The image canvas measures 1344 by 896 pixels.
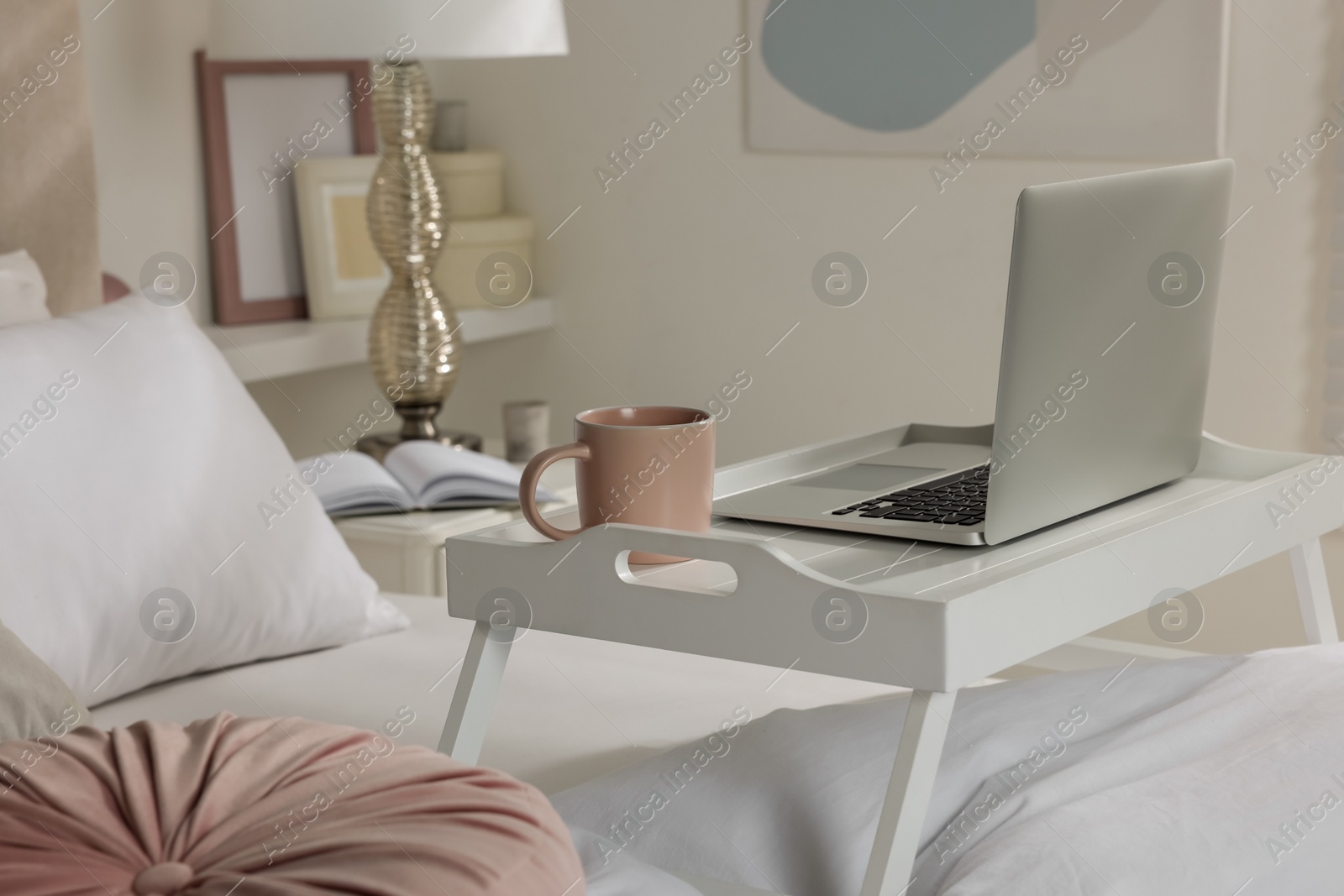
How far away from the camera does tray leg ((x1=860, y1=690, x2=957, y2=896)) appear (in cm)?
75

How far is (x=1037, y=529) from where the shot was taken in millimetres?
909

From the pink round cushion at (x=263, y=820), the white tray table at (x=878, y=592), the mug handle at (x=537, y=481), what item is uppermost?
the mug handle at (x=537, y=481)

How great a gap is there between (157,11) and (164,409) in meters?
1.24

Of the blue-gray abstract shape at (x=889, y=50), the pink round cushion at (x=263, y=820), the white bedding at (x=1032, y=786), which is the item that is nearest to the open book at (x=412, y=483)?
the white bedding at (x=1032, y=786)

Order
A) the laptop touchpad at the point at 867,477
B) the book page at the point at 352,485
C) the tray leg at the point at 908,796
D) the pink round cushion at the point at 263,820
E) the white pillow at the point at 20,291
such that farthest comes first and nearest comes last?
the book page at the point at 352,485 → the white pillow at the point at 20,291 → the laptop touchpad at the point at 867,477 → the tray leg at the point at 908,796 → the pink round cushion at the point at 263,820

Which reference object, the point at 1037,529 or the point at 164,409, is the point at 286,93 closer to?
the point at 164,409

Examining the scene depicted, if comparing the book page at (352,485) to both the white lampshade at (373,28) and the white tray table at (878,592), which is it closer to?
the white lampshade at (373,28)

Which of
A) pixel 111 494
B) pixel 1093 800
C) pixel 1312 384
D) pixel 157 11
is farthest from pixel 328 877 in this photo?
pixel 157 11

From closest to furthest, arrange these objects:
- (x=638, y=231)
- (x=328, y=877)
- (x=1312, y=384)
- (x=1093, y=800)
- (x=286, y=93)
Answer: (x=328, y=877) < (x=1093, y=800) < (x=1312, y=384) < (x=286, y=93) < (x=638, y=231)

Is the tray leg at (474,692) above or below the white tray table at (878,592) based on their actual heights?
below

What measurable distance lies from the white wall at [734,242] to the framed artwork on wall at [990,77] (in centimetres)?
4

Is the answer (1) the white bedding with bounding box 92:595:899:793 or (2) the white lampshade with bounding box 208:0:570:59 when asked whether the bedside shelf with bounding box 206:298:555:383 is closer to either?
(2) the white lampshade with bounding box 208:0:570:59

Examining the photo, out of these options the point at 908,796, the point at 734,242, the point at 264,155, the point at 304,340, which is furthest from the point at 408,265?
the point at 908,796

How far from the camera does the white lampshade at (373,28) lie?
2.01 meters
